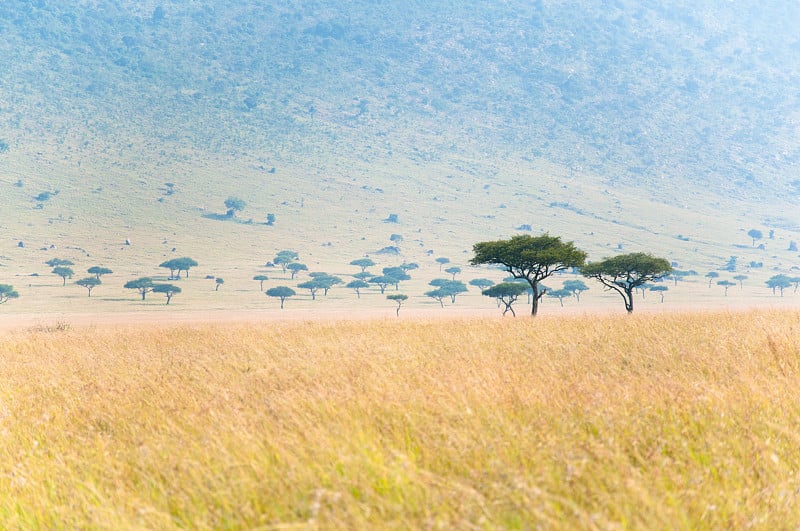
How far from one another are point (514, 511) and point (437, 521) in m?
0.52

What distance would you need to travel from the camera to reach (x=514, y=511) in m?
4.85

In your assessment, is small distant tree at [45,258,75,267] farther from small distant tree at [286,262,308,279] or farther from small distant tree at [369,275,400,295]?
small distant tree at [369,275,400,295]

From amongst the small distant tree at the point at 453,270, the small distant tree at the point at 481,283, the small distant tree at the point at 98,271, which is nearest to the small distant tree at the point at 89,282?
the small distant tree at the point at 98,271

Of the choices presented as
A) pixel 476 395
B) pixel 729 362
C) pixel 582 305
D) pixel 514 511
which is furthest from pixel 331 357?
pixel 582 305

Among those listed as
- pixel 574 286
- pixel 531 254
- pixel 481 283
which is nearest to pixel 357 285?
pixel 481 283

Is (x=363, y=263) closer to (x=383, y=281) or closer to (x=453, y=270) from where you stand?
(x=383, y=281)

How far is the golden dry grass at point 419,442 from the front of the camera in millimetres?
5035

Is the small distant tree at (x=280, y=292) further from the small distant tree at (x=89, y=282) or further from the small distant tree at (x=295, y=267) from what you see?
the small distant tree at (x=89, y=282)

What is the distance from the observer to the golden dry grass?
5035 millimetres

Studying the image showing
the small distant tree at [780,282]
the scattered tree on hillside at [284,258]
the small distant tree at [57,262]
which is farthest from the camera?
the small distant tree at [780,282]

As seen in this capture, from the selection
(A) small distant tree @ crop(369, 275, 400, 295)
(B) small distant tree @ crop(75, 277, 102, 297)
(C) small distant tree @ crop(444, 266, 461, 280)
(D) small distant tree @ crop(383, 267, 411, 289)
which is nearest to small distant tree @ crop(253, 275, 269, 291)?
(A) small distant tree @ crop(369, 275, 400, 295)

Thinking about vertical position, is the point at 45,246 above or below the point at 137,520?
above

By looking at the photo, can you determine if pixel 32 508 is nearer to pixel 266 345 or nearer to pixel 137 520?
pixel 137 520

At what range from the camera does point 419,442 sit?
644 cm
